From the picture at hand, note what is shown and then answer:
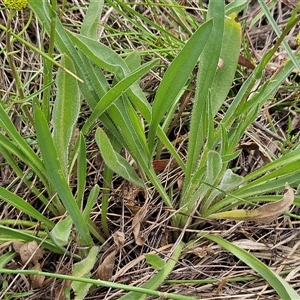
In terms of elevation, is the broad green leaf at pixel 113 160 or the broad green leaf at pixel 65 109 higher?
the broad green leaf at pixel 65 109

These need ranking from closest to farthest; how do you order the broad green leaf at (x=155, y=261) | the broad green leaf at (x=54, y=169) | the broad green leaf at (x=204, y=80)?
the broad green leaf at (x=54, y=169) < the broad green leaf at (x=155, y=261) < the broad green leaf at (x=204, y=80)

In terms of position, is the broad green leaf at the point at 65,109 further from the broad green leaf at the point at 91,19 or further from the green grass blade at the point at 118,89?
the broad green leaf at the point at 91,19

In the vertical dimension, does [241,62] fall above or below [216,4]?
below

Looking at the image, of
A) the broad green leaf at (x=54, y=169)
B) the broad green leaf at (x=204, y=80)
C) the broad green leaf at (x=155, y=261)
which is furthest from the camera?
the broad green leaf at (x=204, y=80)

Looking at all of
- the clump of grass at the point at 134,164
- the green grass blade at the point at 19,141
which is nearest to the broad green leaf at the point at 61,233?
the clump of grass at the point at 134,164

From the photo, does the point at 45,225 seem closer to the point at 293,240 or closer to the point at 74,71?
the point at 74,71

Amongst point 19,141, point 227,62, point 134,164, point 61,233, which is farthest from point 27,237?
point 227,62

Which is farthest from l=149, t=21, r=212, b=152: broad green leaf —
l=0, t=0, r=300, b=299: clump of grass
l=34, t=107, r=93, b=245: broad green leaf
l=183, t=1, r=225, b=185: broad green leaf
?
l=34, t=107, r=93, b=245: broad green leaf

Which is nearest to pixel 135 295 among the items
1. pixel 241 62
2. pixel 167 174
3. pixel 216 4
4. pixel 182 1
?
pixel 167 174
